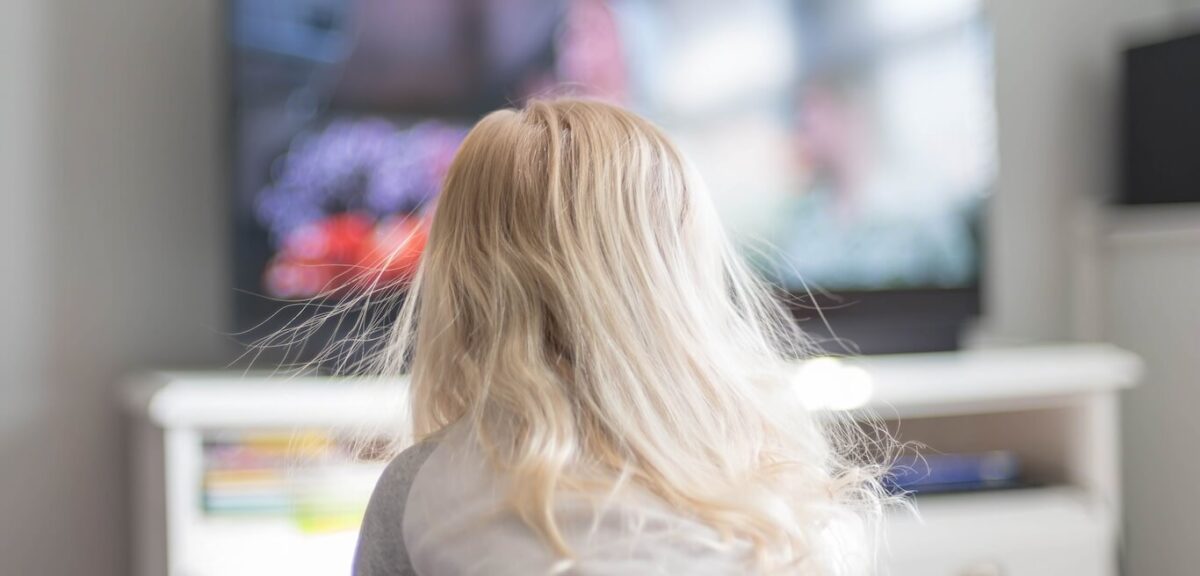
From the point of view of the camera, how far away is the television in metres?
1.76

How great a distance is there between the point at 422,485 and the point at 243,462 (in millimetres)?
940

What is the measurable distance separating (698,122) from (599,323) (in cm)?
122

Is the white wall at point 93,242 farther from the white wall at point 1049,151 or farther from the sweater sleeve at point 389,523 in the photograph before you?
the white wall at point 1049,151

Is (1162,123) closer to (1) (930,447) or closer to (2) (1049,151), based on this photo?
(2) (1049,151)

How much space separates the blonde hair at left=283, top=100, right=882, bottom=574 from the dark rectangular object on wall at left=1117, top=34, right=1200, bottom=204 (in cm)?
154

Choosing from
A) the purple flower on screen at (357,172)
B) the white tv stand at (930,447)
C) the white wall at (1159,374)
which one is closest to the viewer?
the white tv stand at (930,447)

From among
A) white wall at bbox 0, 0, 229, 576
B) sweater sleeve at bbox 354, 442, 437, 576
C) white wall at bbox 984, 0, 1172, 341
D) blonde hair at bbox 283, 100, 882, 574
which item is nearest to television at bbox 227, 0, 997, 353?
white wall at bbox 0, 0, 229, 576

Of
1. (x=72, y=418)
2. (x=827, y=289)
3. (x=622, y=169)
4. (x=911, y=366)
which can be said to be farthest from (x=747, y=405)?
(x=72, y=418)

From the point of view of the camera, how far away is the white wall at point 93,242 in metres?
1.80

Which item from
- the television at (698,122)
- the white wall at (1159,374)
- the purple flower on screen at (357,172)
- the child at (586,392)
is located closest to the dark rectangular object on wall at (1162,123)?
the white wall at (1159,374)

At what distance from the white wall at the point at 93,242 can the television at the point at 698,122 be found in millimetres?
135

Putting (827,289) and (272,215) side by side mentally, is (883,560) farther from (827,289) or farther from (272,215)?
(272,215)

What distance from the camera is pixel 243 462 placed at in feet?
5.26

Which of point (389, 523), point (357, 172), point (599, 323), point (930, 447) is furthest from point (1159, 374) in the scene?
point (389, 523)
